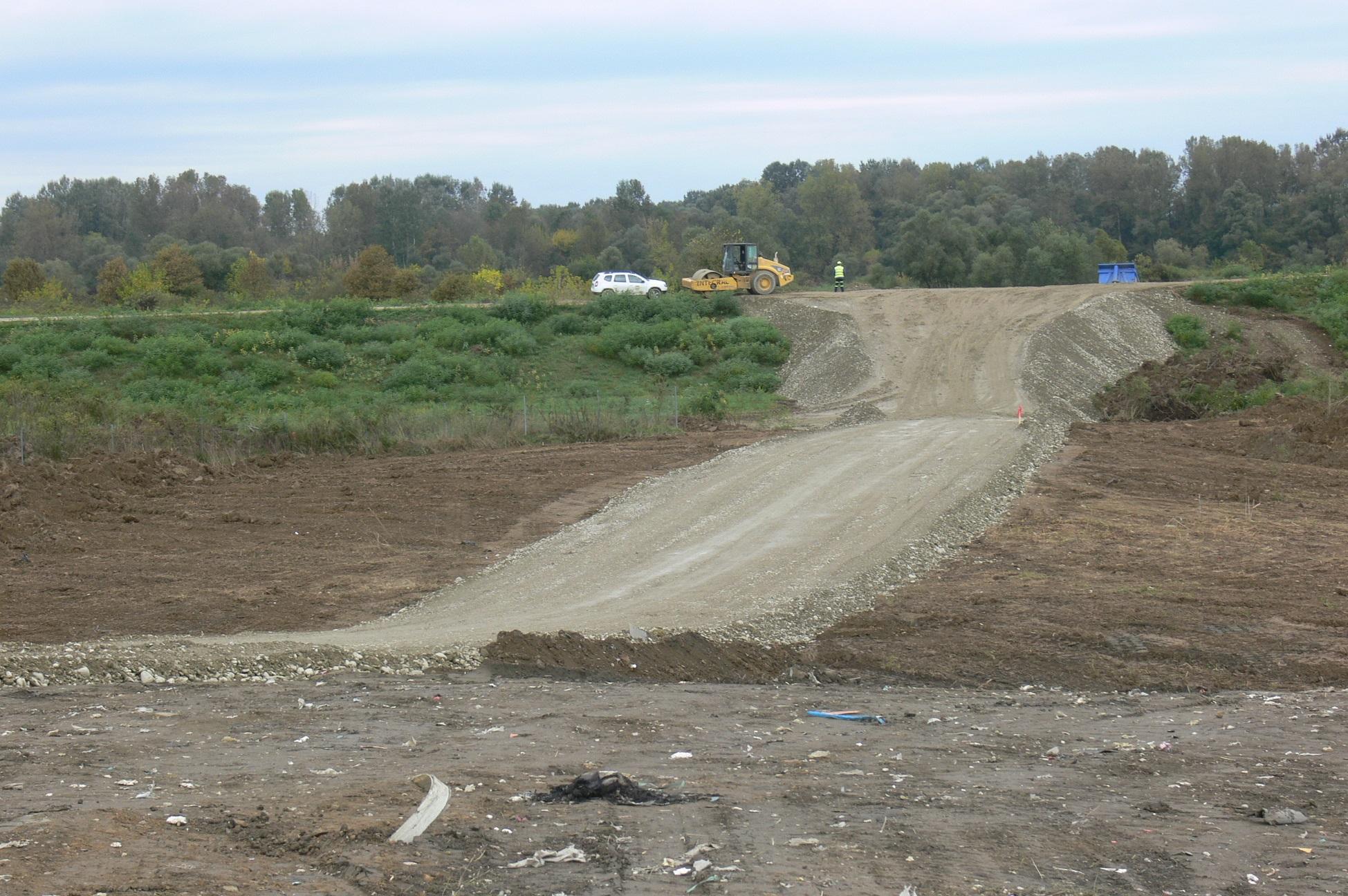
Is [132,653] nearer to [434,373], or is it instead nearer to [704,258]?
[434,373]

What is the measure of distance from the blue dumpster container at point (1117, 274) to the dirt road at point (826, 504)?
11.2m

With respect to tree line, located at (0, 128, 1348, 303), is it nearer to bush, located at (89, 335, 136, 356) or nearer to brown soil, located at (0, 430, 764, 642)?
bush, located at (89, 335, 136, 356)

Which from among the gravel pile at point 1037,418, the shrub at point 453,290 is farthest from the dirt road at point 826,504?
the shrub at point 453,290

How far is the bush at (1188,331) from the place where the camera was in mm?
40844

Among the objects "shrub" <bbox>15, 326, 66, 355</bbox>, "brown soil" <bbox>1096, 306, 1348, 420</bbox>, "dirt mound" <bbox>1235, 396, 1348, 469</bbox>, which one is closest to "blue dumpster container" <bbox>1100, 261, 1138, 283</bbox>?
"brown soil" <bbox>1096, 306, 1348, 420</bbox>

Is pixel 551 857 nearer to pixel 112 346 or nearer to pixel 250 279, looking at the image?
pixel 112 346

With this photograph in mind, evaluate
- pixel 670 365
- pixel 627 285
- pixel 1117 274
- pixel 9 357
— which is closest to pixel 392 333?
pixel 627 285

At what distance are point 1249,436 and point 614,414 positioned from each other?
49.2 ft

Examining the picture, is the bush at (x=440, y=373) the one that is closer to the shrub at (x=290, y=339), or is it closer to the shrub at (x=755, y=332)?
the shrub at (x=290, y=339)

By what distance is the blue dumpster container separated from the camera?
53156 mm

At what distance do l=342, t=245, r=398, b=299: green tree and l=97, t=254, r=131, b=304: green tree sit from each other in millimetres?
12093

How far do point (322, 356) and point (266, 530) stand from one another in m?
25.4

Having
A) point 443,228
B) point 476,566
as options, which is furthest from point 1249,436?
point 443,228

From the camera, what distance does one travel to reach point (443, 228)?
385 ft
